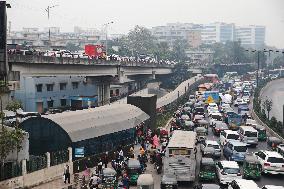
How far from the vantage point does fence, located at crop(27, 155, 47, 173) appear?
31.0 metres

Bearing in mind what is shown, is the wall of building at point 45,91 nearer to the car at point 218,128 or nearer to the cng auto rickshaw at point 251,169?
the car at point 218,128

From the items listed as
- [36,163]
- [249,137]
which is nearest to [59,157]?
[36,163]

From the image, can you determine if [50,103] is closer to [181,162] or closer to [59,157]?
[59,157]

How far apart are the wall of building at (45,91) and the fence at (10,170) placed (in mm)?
32685

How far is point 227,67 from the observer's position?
7062 inches

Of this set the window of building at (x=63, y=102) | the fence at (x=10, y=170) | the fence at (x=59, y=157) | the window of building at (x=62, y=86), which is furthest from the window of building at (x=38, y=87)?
the fence at (x=10, y=170)

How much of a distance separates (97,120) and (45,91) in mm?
31013

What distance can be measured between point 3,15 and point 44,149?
45.2ft

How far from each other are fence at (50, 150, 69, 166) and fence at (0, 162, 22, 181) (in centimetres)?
299

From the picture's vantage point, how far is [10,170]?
29.8 m

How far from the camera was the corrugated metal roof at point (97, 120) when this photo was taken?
35531 millimetres

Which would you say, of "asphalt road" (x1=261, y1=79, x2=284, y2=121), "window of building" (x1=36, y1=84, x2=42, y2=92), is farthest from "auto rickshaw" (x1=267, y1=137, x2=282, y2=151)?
"asphalt road" (x1=261, y1=79, x2=284, y2=121)

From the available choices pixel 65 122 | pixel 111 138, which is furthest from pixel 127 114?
pixel 65 122

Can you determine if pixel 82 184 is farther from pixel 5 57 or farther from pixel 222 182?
pixel 5 57
